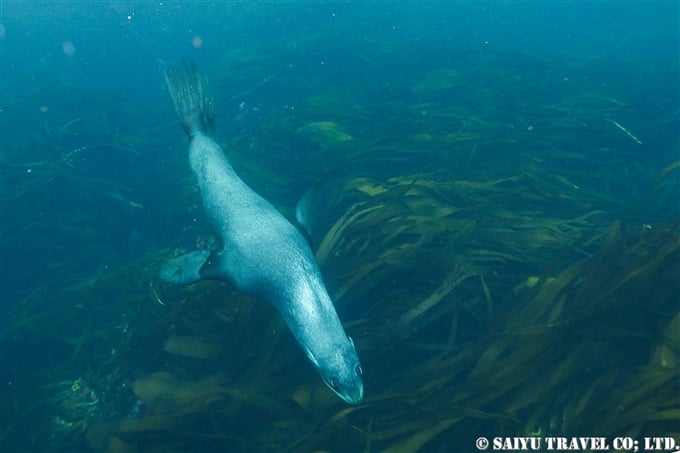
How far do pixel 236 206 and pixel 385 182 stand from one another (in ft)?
6.18

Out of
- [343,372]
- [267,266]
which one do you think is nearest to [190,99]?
[267,266]

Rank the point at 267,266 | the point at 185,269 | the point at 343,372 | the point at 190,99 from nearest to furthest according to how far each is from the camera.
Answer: the point at 343,372
the point at 267,266
the point at 185,269
the point at 190,99

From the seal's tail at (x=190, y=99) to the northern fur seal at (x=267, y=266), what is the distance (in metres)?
0.10

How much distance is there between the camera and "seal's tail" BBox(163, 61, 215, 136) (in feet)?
10.8

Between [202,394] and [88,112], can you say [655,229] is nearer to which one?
[202,394]

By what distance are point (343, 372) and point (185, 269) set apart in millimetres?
1369

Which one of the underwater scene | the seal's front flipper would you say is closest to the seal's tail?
the underwater scene

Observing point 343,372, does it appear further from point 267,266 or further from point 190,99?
point 190,99

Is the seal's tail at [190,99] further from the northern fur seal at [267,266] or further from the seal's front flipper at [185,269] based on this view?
the seal's front flipper at [185,269]

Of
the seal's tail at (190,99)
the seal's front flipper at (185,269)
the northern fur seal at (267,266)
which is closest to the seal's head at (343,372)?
the northern fur seal at (267,266)

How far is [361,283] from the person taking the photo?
8.85 ft

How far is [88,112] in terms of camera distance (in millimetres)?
8195

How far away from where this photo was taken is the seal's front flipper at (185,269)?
2432 millimetres

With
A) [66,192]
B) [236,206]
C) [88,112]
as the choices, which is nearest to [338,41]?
[88,112]
